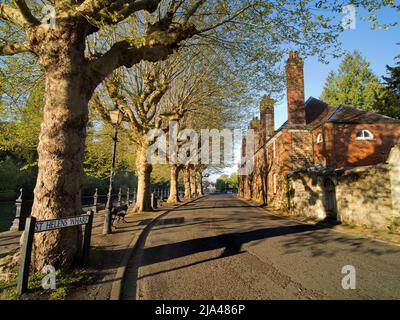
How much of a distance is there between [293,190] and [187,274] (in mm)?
14214

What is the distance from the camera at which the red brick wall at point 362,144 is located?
18.7 metres

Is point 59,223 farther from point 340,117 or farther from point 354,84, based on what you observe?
point 354,84

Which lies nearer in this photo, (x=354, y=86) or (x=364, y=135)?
(x=364, y=135)

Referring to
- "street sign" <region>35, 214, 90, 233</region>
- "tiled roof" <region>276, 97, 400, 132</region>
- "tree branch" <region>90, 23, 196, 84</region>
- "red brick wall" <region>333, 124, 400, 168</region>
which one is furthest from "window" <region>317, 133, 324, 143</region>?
"street sign" <region>35, 214, 90, 233</region>

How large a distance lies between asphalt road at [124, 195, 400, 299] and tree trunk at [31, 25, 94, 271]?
5.31 ft

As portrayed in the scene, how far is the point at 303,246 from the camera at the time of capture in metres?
7.16

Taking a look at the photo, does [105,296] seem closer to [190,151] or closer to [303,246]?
[303,246]

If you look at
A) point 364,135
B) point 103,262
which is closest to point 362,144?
point 364,135

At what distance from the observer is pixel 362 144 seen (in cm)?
1906

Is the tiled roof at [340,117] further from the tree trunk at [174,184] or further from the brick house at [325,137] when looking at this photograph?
the tree trunk at [174,184]

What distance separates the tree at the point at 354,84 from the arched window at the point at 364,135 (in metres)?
17.2

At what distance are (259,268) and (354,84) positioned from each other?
130 ft
